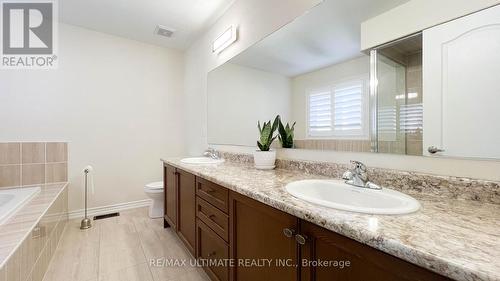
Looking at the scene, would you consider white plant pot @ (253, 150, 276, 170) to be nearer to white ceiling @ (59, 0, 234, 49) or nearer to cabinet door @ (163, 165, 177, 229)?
cabinet door @ (163, 165, 177, 229)

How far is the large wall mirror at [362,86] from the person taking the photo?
797 mm

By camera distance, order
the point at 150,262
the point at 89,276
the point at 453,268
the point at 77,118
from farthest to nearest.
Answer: the point at 77,118 < the point at 150,262 < the point at 89,276 < the point at 453,268

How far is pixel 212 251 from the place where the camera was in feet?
4.47

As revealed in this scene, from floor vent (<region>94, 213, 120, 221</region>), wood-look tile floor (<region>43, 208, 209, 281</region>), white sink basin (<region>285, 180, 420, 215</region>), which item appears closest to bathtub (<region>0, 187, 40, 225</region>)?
wood-look tile floor (<region>43, 208, 209, 281</region>)

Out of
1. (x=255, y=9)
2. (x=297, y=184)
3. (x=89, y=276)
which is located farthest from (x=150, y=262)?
(x=255, y=9)

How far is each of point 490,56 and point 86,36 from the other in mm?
3484

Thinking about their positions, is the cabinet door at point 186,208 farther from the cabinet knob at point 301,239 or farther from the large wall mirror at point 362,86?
the cabinet knob at point 301,239

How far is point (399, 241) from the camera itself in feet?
1.59

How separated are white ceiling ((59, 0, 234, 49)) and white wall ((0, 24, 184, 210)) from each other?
0.24 meters

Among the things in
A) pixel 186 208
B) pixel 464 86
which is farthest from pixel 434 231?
pixel 186 208

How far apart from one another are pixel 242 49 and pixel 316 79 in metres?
0.88

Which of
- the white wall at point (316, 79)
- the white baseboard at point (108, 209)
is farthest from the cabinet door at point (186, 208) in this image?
the white baseboard at point (108, 209)

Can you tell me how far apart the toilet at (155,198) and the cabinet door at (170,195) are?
0.27 m

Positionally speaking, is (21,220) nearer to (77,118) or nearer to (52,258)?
(52,258)
